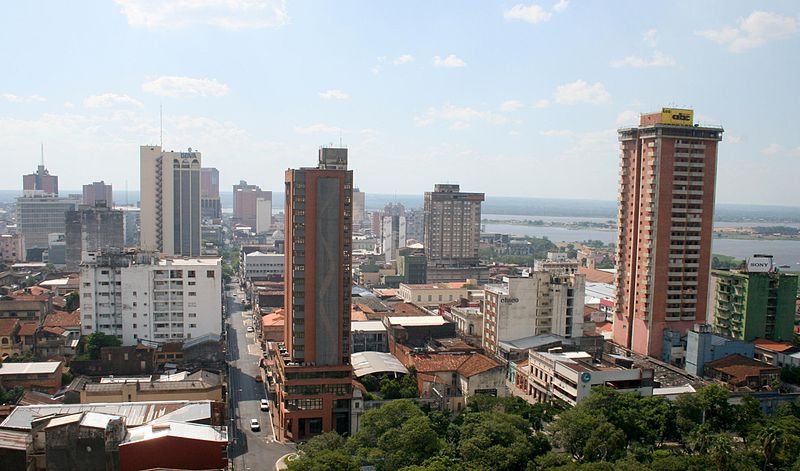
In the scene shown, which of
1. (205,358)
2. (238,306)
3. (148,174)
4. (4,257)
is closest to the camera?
(205,358)

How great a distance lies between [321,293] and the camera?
40750 mm

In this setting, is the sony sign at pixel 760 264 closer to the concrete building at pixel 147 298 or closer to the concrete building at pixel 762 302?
the concrete building at pixel 762 302

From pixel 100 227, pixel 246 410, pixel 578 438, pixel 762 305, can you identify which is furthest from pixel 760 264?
pixel 100 227

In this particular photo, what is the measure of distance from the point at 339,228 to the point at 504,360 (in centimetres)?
1782

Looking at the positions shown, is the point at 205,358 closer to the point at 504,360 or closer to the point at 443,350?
the point at 443,350

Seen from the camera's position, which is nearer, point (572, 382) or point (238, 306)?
point (572, 382)

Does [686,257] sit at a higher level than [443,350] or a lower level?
higher

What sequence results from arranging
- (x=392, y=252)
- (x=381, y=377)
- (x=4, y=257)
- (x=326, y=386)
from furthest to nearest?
(x=392, y=252) → (x=4, y=257) → (x=381, y=377) → (x=326, y=386)

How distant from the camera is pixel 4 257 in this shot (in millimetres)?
110250

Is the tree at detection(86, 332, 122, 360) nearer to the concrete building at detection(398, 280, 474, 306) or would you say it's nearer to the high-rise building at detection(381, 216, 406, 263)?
the concrete building at detection(398, 280, 474, 306)

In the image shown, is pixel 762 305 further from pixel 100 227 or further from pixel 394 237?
pixel 100 227

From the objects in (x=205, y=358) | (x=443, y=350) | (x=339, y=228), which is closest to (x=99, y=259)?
(x=205, y=358)

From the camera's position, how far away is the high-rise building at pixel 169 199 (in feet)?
284

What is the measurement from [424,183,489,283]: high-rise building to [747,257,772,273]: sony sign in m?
50.0
